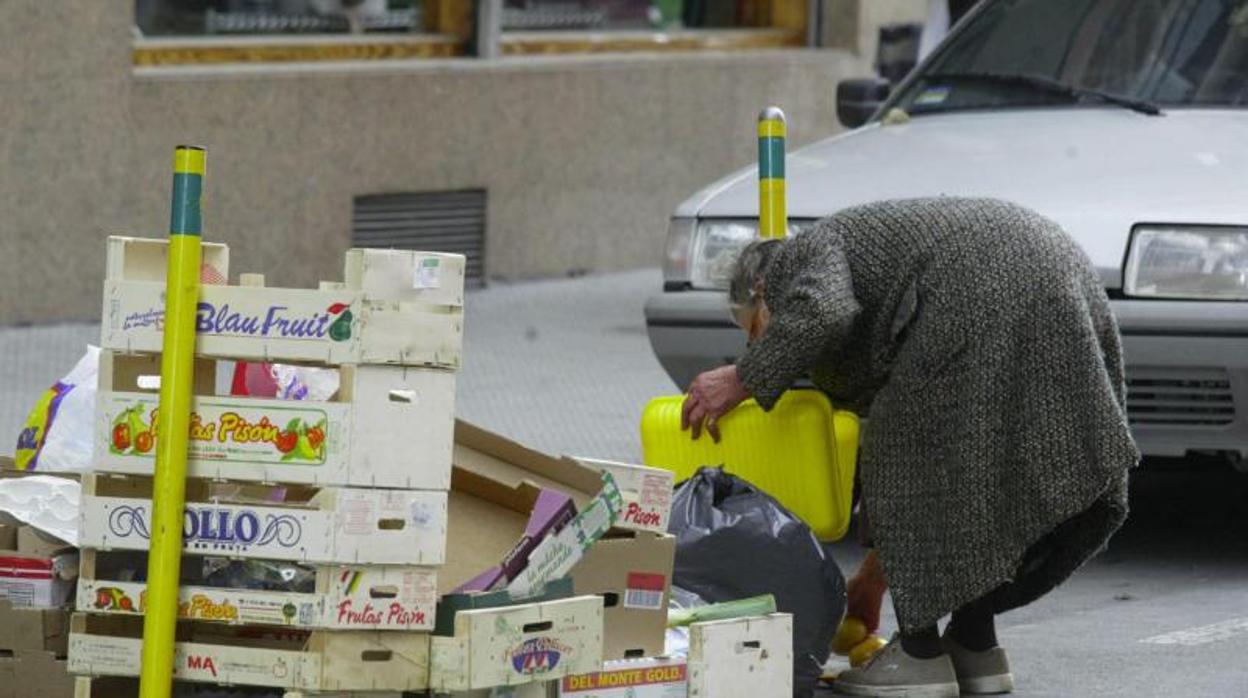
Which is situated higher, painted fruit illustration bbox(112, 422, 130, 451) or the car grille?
the car grille

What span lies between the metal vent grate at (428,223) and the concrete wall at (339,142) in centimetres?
8

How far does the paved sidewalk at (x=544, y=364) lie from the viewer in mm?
9492

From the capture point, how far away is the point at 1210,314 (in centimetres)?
694

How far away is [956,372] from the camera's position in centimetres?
559

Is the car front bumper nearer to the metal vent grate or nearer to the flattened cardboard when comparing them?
the flattened cardboard

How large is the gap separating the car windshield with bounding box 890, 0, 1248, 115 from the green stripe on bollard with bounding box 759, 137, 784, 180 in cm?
200

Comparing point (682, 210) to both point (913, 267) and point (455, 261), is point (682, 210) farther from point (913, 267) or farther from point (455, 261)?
point (455, 261)

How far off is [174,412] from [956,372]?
1.72 metres

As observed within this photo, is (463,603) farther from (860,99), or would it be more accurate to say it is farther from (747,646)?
(860,99)

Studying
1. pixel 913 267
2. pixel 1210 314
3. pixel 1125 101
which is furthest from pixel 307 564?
pixel 1125 101

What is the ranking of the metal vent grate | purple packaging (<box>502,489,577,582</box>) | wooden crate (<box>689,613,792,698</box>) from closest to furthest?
purple packaging (<box>502,489,577,582</box>)
wooden crate (<box>689,613,792,698</box>)
the metal vent grate

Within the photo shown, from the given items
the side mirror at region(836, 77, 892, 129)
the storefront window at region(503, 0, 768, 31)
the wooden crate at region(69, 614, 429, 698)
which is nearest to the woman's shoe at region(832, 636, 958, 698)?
the wooden crate at region(69, 614, 429, 698)

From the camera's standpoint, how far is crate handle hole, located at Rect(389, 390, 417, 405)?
15.6 feet

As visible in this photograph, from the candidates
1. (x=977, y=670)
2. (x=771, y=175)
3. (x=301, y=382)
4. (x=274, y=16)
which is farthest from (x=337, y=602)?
(x=274, y=16)
